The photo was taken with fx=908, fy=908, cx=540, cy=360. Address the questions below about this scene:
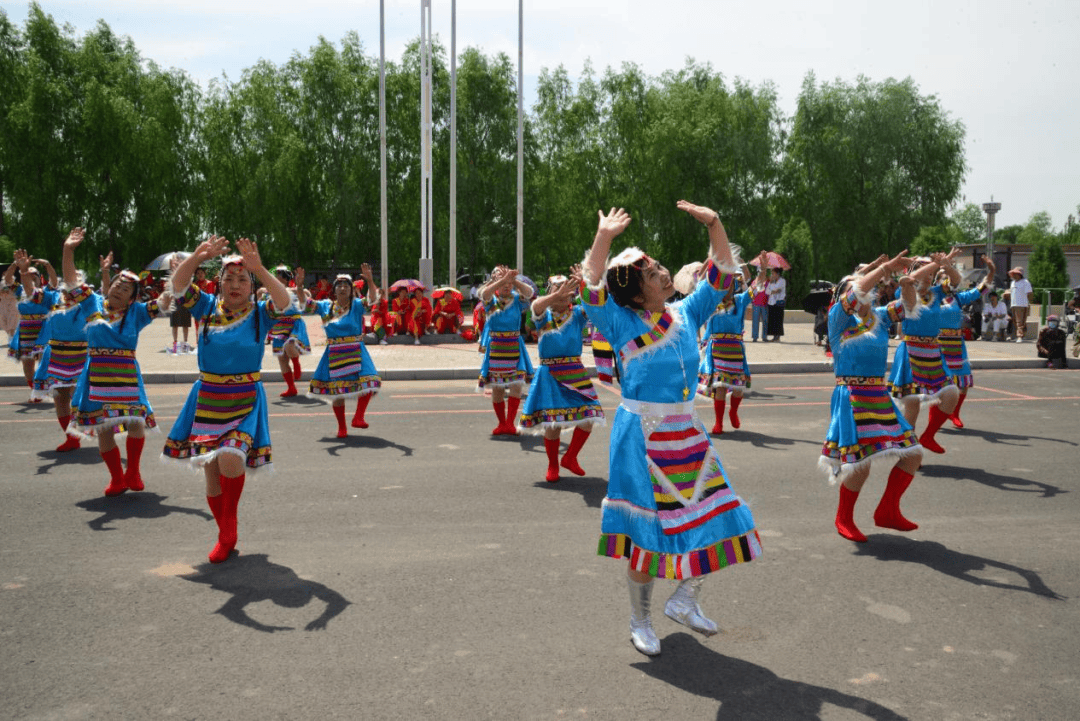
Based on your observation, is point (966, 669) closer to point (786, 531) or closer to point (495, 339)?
point (786, 531)

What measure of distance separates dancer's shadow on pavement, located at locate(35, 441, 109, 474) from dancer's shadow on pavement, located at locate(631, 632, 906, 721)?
233 inches

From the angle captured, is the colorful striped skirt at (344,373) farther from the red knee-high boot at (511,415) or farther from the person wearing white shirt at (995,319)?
the person wearing white shirt at (995,319)

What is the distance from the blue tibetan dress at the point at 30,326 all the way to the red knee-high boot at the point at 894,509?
10285 millimetres

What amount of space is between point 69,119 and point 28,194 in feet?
11.5

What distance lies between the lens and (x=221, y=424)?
5.66 meters

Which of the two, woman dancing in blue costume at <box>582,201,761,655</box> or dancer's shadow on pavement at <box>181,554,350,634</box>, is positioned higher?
woman dancing in blue costume at <box>582,201,761,655</box>

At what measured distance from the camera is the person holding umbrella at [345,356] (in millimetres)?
10250

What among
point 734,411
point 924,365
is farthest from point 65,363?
point 924,365

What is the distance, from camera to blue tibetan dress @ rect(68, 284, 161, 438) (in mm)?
7262

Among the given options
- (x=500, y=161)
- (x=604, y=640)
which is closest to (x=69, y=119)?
(x=500, y=161)

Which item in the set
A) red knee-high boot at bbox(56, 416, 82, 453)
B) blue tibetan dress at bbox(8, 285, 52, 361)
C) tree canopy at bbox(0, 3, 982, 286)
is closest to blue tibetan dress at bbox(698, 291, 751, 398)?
red knee-high boot at bbox(56, 416, 82, 453)

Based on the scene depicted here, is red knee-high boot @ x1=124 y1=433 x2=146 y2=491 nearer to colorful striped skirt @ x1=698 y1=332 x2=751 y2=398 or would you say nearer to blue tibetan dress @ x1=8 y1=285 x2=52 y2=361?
blue tibetan dress @ x1=8 y1=285 x2=52 y2=361

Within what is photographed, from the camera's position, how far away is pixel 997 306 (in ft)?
75.4

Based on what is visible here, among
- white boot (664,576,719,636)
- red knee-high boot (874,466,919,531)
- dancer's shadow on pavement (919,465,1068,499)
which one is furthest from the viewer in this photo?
dancer's shadow on pavement (919,465,1068,499)
